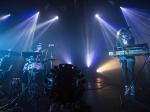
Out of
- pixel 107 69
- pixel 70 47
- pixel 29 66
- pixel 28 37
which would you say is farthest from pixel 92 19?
pixel 29 66

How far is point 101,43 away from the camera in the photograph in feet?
29.0

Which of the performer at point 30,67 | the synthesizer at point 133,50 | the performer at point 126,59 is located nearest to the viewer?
the synthesizer at point 133,50

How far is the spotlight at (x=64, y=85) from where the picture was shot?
4.21 ft

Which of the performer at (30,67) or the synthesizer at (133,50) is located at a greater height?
the synthesizer at (133,50)

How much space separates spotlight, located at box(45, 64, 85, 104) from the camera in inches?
50.6

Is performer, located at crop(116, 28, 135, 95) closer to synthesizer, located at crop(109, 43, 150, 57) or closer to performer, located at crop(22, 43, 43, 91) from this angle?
synthesizer, located at crop(109, 43, 150, 57)

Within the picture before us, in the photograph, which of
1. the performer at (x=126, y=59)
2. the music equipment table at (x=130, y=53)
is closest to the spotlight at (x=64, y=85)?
the music equipment table at (x=130, y=53)

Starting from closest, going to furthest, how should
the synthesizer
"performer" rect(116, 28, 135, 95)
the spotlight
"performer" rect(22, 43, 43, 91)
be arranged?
the spotlight, the synthesizer, "performer" rect(116, 28, 135, 95), "performer" rect(22, 43, 43, 91)

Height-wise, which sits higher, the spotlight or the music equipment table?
the music equipment table

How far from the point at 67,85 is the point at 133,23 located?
314 inches

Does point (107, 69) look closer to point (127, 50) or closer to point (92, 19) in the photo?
point (92, 19)

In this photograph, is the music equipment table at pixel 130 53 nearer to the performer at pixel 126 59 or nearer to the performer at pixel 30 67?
the performer at pixel 126 59

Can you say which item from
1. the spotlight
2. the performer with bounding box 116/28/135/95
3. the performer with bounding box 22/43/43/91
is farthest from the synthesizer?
the performer with bounding box 22/43/43/91

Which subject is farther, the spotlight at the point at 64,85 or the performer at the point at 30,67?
the performer at the point at 30,67
